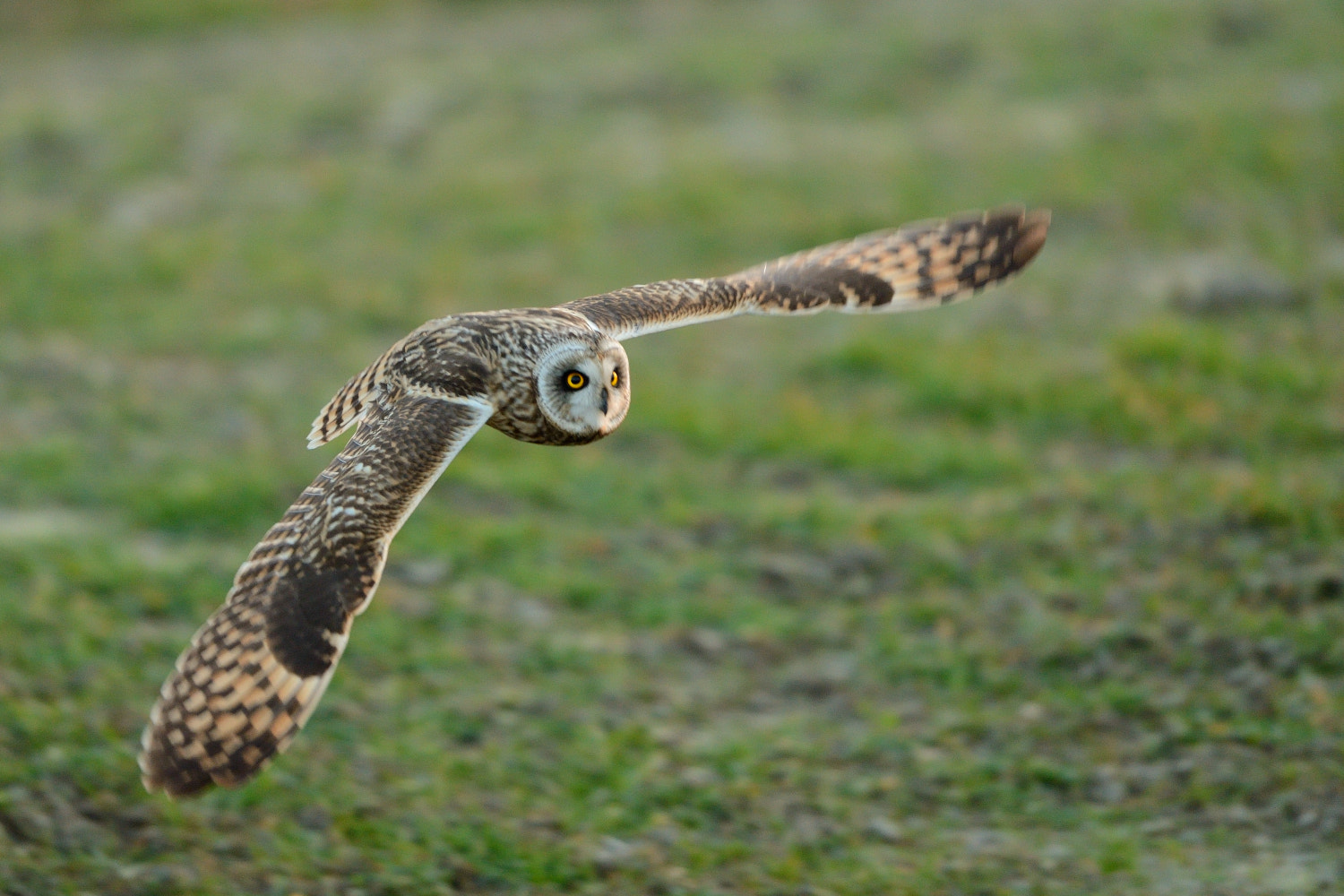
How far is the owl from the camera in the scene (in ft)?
14.4

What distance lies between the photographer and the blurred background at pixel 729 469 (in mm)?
5879

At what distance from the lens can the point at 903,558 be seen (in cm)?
839

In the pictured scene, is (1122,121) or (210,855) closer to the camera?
(210,855)

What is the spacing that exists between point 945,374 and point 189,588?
18.1 feet

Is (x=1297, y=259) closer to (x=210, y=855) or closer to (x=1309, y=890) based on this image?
(x=1309, y=890)

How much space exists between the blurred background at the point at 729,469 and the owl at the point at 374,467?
1.13m

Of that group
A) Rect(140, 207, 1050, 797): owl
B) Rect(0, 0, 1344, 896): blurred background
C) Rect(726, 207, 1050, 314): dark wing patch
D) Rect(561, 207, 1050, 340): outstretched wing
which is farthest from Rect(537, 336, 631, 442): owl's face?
Rect(0, 0, 1344, 896): blurred background

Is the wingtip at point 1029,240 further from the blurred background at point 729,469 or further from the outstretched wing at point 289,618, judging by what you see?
the outstretched wing at point 289,618

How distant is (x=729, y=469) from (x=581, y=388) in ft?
16.1

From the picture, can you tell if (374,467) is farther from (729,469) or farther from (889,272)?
(729,469)

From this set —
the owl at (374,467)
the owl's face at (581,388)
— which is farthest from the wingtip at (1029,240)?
the owl's face at (581,388)

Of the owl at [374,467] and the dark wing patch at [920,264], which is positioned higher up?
the dark wing patch at [920,264]

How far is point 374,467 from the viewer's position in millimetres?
4656

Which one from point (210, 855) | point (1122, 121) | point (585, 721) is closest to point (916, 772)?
point (585, 721)
